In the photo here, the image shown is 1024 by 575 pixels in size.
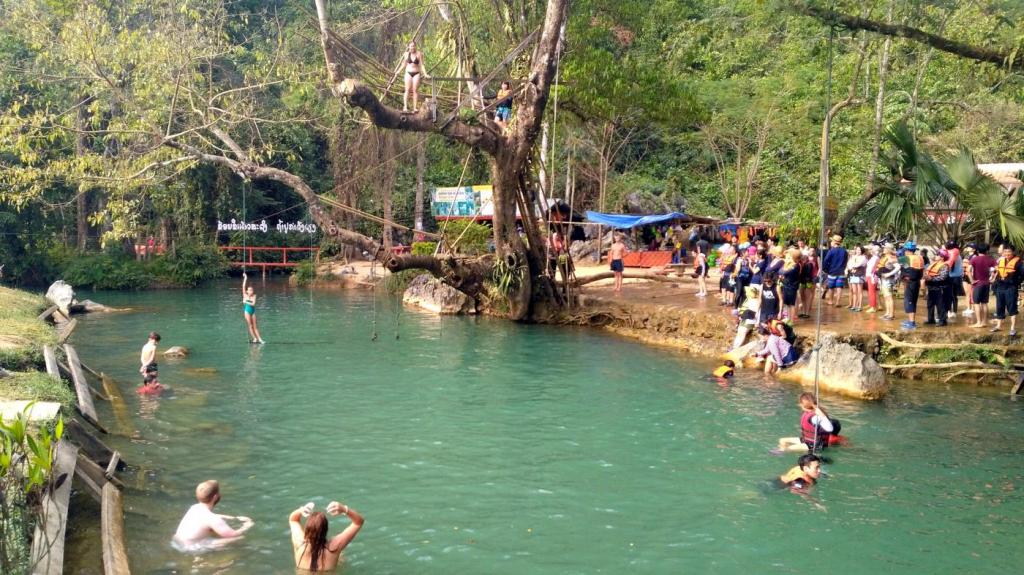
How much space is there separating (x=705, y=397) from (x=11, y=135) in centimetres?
1771

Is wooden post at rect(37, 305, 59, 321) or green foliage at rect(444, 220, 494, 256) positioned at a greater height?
green foliage at rect(444, 220, 494, 256)

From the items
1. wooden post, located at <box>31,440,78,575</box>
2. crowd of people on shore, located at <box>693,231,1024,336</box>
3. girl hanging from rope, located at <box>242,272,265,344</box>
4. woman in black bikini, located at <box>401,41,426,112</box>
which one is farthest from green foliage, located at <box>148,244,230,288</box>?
wooden post, located at <box>31,440,78,575</box>

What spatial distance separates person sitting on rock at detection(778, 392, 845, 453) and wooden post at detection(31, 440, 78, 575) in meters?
8.67

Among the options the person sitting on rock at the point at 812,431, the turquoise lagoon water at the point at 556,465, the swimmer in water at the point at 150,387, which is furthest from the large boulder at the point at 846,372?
the swimmer in water at the point at 150,387

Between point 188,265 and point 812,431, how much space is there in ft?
98.9

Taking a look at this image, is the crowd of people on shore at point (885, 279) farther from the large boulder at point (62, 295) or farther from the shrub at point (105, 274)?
the shrub at point (105, 274)

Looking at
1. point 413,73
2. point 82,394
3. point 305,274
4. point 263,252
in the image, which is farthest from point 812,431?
point 263,252

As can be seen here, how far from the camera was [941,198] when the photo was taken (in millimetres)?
18281

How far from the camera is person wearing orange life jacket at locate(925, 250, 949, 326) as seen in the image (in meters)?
16.6

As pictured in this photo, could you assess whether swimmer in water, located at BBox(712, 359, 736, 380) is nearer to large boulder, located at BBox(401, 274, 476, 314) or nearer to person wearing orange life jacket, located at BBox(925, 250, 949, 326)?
person wearing orange life jacket, located at BBox(925, 250, 949, 326)

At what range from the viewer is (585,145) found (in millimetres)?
36688

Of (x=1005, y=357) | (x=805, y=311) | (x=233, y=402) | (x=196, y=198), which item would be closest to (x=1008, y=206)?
(x=1005, y=357)

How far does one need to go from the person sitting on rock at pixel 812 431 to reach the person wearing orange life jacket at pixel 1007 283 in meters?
6.42

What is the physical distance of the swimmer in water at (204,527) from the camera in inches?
342
